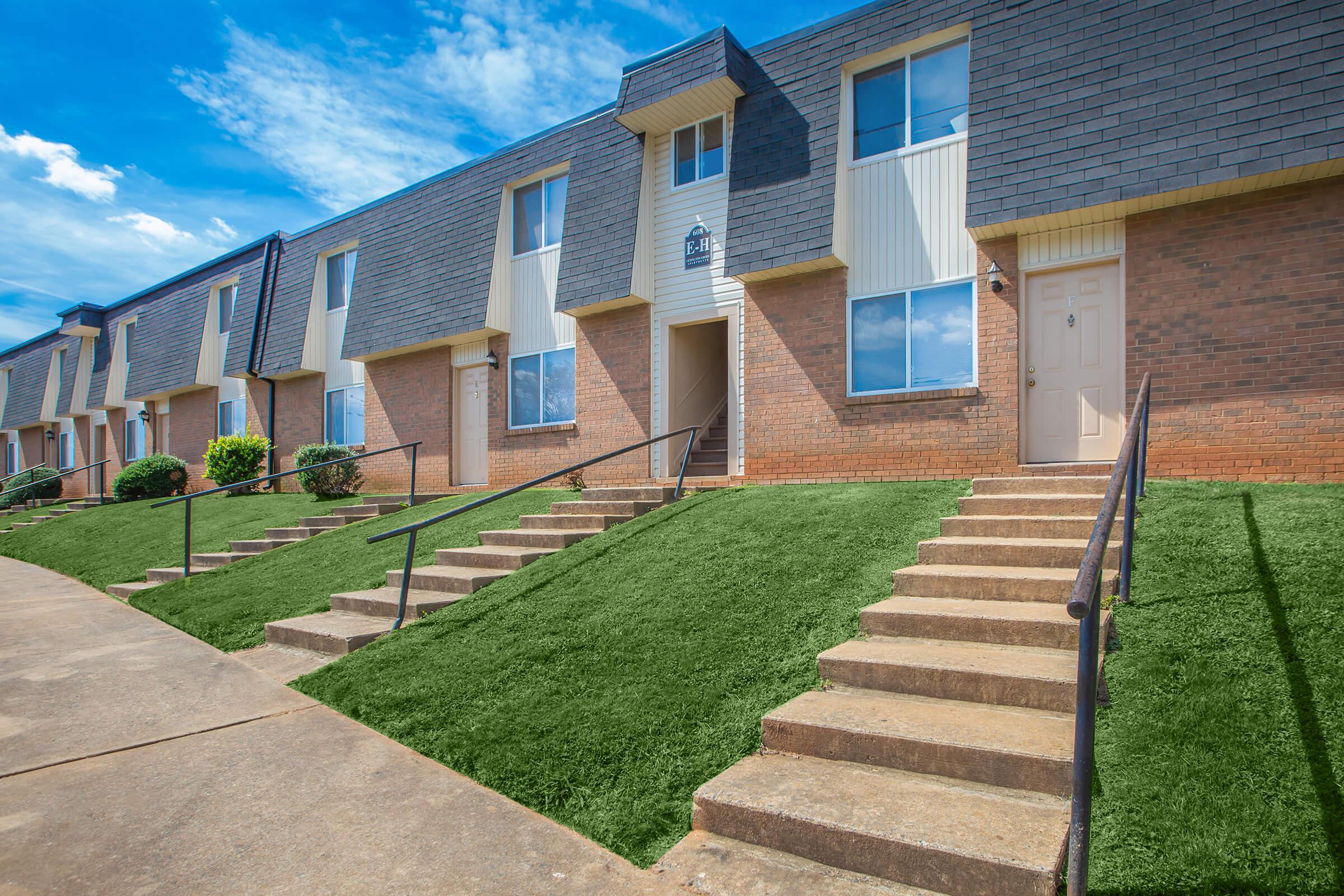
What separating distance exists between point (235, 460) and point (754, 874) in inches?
722

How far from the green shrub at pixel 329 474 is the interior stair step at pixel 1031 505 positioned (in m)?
12.1

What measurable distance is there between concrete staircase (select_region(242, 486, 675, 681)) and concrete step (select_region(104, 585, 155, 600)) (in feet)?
12.6

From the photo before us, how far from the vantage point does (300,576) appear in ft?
28.7

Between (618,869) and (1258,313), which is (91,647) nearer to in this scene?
(618,869)

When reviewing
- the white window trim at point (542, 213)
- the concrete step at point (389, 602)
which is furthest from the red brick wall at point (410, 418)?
the concrete step at point (389, 602)

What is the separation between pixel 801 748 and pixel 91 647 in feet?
21.4

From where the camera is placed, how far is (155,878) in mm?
3012

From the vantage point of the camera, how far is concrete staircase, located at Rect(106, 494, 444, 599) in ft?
32.8

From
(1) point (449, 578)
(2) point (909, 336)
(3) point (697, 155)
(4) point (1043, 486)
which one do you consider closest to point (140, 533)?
(1) point (449, 578)

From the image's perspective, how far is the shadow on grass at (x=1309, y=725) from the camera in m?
2.55

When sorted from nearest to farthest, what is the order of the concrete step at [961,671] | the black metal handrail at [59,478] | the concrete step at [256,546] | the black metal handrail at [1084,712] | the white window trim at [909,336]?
1. the black metal handrail at [1084,712]
2. the concrete step at [961,671]
3. the white window trim at [909,336]
4. the concrete step at [256,546]
5. the black metal handrail at [59,478]

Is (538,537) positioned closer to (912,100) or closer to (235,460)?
(912,100)

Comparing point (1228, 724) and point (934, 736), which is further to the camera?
point (934, 736)

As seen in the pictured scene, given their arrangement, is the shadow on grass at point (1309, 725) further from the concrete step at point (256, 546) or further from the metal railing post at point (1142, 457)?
the concrete step at point (256, 546)
